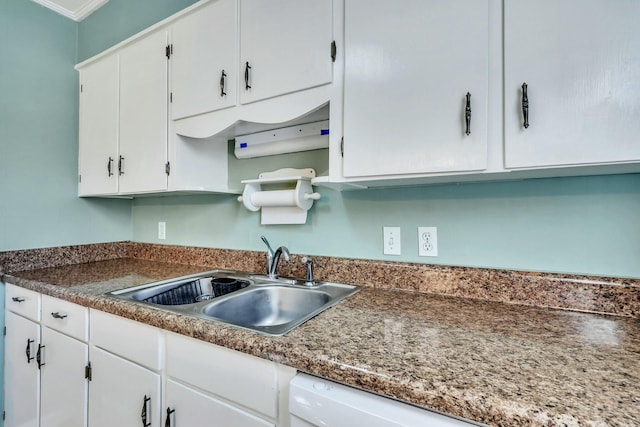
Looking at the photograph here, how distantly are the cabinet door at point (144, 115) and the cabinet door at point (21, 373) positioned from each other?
0.82 meters

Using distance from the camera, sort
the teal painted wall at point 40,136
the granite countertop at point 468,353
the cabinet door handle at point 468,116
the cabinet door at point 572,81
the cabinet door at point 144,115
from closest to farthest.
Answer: the granite countertop at point 468,353
the cabinet door at point 572,81
the cabinet door handle at point 468,116
the cabinet door at point 144,115
the teal painted wall at point 40,136

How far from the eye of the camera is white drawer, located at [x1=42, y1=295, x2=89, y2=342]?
1241 mm

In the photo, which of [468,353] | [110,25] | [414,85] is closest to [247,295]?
[468,353]

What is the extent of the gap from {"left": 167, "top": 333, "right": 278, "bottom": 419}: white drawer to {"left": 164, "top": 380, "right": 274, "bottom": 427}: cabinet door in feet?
0.08

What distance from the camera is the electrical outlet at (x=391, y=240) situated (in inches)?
50.1

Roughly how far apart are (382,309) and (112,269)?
5.21 ft

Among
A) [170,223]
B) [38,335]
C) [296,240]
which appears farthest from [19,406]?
[296,240]

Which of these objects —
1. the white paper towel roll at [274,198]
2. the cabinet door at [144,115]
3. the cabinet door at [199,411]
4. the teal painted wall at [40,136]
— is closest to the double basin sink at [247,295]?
the cabinet door at [199,411]

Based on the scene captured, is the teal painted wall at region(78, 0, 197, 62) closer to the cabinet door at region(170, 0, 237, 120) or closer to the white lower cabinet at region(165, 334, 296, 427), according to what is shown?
the cabinet door at region(170, 0, 237, 120)

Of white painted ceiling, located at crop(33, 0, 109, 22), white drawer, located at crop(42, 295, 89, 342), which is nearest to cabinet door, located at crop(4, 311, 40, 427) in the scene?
white drawer, located at crop(42, 295, 89, 342)

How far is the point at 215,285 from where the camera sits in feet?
4.76

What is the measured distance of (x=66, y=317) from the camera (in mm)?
1307

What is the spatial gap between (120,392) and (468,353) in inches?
47.1

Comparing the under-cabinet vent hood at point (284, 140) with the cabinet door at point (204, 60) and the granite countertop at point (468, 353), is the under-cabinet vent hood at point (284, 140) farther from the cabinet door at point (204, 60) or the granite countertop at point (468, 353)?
the granite countertop at point (468, 353)
